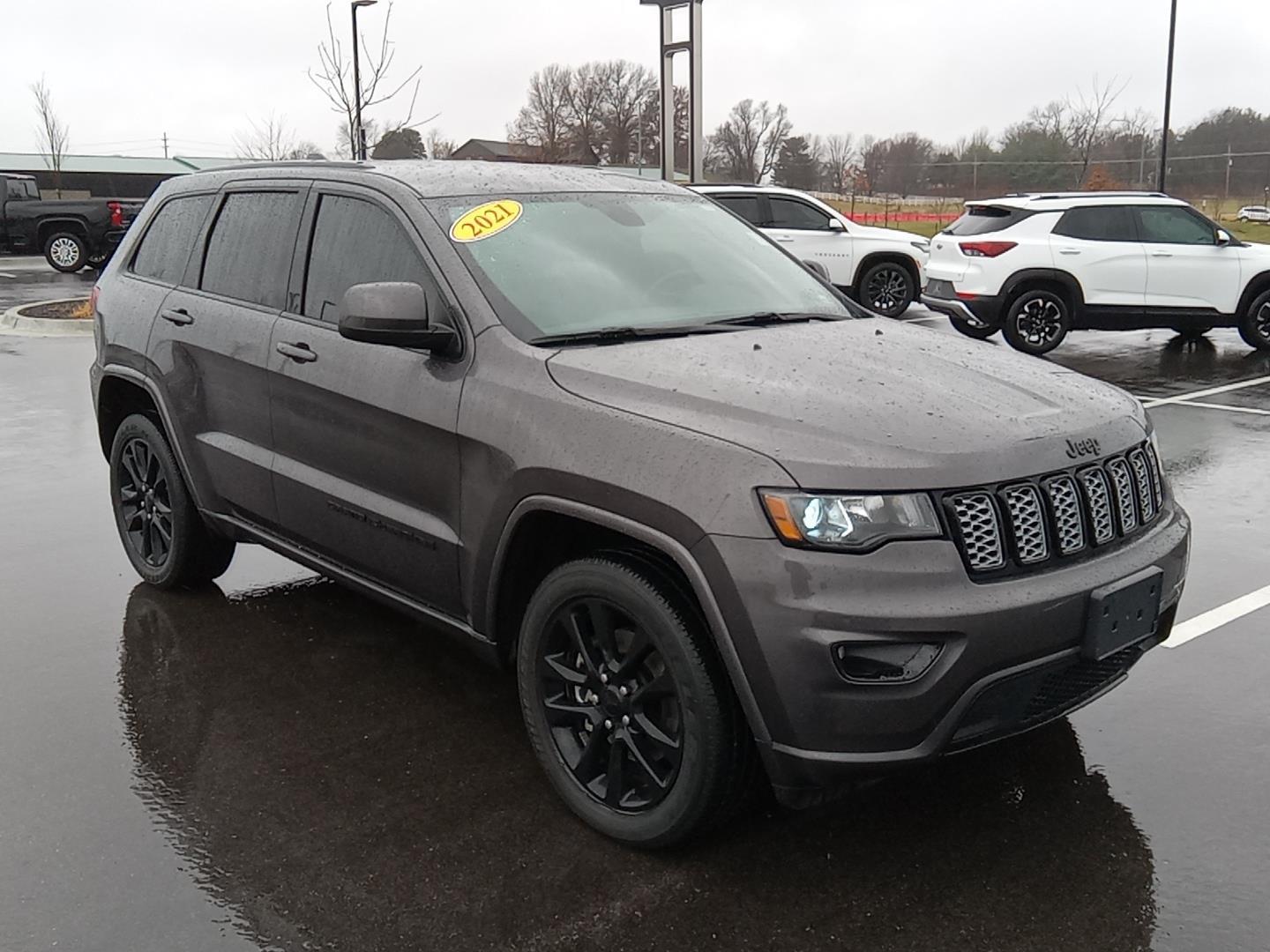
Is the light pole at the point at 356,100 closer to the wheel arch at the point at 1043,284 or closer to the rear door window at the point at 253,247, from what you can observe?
the wheel arch at the point at 1043,284

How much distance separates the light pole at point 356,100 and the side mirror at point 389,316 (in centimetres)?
1999

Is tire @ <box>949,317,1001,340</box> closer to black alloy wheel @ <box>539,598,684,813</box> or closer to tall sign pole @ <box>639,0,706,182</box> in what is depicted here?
tall sign pole @ <box>639,0,706,182</box>

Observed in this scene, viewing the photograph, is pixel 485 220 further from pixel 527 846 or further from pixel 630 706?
pixel 527 846

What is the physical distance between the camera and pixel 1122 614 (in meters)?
2.97

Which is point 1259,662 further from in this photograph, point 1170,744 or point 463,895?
point 463,895

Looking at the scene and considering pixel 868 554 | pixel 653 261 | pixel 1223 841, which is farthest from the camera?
pixel 653 261

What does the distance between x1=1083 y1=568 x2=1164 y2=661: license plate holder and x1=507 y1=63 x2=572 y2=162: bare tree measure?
246 ft

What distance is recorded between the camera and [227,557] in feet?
17.1

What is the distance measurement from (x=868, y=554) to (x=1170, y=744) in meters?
1.72

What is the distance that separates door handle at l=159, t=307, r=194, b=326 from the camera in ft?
15.4

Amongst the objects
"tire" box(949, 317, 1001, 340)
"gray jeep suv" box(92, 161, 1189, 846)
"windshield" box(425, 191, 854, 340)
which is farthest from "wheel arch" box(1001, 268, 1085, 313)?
"windshield" box(425, 191, 854, 340)

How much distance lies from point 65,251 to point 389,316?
2377cm

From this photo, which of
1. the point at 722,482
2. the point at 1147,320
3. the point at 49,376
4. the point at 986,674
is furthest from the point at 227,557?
the point at 1147,320

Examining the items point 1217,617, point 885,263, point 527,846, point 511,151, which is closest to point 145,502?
point 527,846
